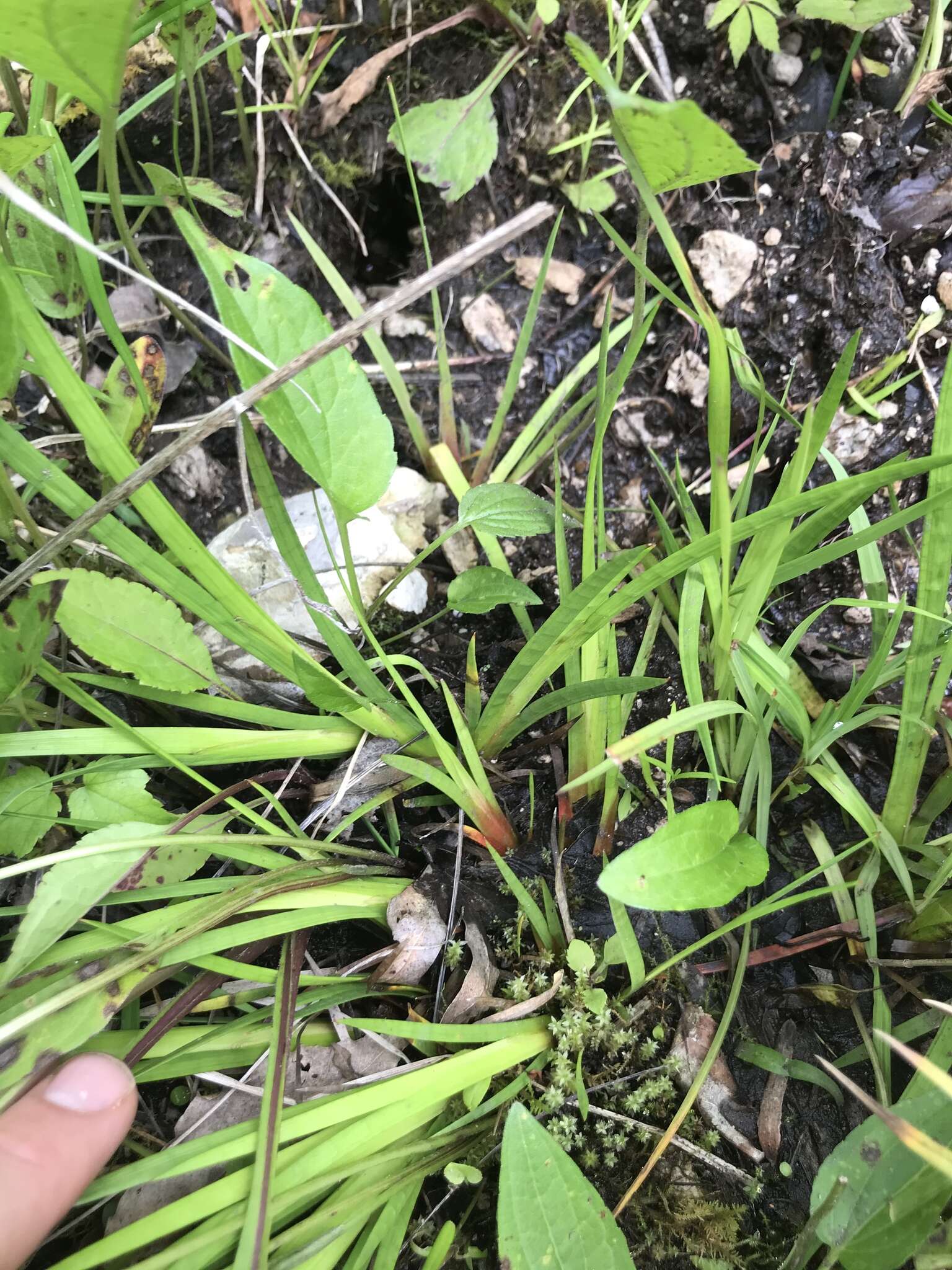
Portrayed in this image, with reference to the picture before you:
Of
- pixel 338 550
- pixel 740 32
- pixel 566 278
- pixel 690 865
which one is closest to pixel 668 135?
pixel 690 865

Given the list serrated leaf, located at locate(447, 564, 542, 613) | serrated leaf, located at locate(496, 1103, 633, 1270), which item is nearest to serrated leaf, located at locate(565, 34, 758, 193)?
serrated leaf, located at locate(447, 564, 542, 613)

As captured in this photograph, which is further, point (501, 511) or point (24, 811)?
point (501, 511)

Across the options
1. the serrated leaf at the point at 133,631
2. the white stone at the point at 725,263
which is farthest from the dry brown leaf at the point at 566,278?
the serrated leaf at the point at 133,631

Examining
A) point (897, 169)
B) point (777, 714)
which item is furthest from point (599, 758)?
point (897, 169)

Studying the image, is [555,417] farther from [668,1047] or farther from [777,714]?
[668,1047]

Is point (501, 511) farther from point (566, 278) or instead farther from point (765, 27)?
point (765, 27)

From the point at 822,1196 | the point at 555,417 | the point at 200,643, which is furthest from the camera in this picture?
the point at 555,417
